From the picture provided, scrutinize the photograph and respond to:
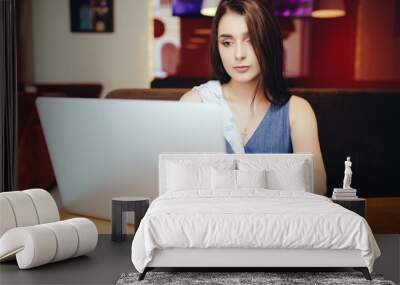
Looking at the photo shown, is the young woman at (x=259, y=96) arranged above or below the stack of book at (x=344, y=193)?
above

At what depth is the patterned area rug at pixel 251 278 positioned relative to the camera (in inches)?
150

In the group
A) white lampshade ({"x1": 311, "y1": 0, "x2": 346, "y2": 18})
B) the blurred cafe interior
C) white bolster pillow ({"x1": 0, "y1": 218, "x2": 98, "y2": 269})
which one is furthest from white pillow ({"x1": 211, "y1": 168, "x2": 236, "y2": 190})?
white lampshade ({"x1": 311, "y1": 0, "x2": 346, "y2": 18})

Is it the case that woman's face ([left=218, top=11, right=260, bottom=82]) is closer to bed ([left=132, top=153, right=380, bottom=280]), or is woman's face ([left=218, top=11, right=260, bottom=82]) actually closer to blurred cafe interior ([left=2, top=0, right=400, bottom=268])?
blurred cafe interior ([left=2, top=0, right=400, bottom=268])

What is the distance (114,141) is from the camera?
550 cm

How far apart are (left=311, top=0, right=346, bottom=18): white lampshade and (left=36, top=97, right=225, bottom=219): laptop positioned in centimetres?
120

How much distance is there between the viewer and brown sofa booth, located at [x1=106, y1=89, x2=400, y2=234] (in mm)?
5594

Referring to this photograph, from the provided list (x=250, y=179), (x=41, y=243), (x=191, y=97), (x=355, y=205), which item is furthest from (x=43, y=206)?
(x=355, y=205)

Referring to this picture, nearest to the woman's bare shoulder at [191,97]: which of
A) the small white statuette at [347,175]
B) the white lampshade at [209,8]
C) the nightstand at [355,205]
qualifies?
the white lampshade at [209,8]

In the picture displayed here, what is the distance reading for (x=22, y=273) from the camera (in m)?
4.04

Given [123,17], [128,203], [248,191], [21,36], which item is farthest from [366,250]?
[21,36]

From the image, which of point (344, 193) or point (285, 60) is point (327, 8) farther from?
point (344, 193)

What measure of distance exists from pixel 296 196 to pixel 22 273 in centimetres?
190

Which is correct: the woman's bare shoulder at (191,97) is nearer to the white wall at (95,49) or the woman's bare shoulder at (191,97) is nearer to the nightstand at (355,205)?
the white wall at (95,49)

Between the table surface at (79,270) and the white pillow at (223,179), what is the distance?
0.82m
